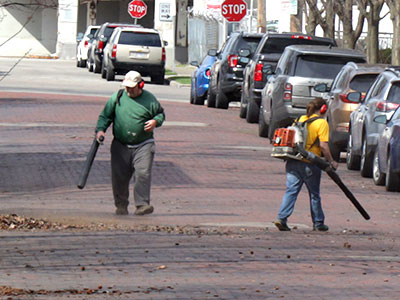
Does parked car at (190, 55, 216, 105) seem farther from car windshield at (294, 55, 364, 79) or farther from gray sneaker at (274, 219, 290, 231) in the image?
gray sneaker at (274, 219, 290, 231)

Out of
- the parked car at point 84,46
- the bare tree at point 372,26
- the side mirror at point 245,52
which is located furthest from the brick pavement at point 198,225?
the parked car at point 84,46

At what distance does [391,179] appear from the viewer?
1625 centimetres

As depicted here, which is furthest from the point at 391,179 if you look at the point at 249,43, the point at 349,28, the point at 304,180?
the point at 349,28

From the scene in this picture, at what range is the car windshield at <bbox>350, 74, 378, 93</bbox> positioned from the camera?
2019 centimetres

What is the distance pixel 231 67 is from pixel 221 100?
134 cm

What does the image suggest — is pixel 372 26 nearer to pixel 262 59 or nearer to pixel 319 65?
pixel 262 59

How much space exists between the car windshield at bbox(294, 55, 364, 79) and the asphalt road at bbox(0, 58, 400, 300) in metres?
1.50

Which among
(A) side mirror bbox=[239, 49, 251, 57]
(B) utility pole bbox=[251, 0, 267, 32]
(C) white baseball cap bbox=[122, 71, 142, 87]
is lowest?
(C) white baseball cap bbox=[122, 71, 142, 87]

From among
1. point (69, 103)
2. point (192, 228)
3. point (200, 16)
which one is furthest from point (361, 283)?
point (200, 16)

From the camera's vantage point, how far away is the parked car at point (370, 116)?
17859 millimetres

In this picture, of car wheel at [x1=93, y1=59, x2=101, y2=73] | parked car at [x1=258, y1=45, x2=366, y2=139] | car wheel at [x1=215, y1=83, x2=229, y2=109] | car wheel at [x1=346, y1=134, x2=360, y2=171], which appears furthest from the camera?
car wheel at [x1=93, y1=59, x2=101, y2=73]

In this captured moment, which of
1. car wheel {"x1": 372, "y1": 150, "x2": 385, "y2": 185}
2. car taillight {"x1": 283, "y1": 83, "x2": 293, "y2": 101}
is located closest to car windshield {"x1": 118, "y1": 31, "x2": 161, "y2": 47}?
car taillight {"x1": 283, "y1": 83, "x2": 293, "y2": 101}

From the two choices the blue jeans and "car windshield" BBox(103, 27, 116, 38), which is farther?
"car windshield" BBox(103, 27, 116, 38)

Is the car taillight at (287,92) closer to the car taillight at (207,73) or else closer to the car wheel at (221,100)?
the car wheel at (221,100)
